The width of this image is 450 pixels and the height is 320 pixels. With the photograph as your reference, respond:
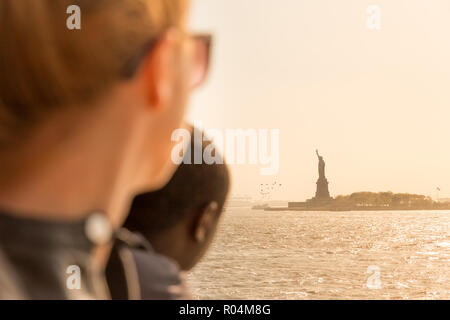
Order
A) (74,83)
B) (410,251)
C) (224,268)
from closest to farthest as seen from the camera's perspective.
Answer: (74,83)
(224,268)
(410,251)

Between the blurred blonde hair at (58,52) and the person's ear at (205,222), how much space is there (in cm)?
→ 68

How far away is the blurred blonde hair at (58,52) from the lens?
698mm

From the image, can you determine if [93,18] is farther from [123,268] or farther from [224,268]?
[224,268]

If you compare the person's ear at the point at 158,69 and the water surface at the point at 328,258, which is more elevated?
the person's ear at the point at 158,69

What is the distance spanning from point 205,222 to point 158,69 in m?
0.68

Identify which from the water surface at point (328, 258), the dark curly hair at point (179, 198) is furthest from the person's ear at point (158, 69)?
the water surface at point (328, 258)

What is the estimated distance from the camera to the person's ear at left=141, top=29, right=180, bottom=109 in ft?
2.42

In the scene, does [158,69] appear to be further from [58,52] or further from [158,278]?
[158,278]

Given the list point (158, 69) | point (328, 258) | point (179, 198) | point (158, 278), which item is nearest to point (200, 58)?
point (158, 69)

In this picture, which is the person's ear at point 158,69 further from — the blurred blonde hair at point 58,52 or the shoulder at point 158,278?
the shoulder at point 158,278
